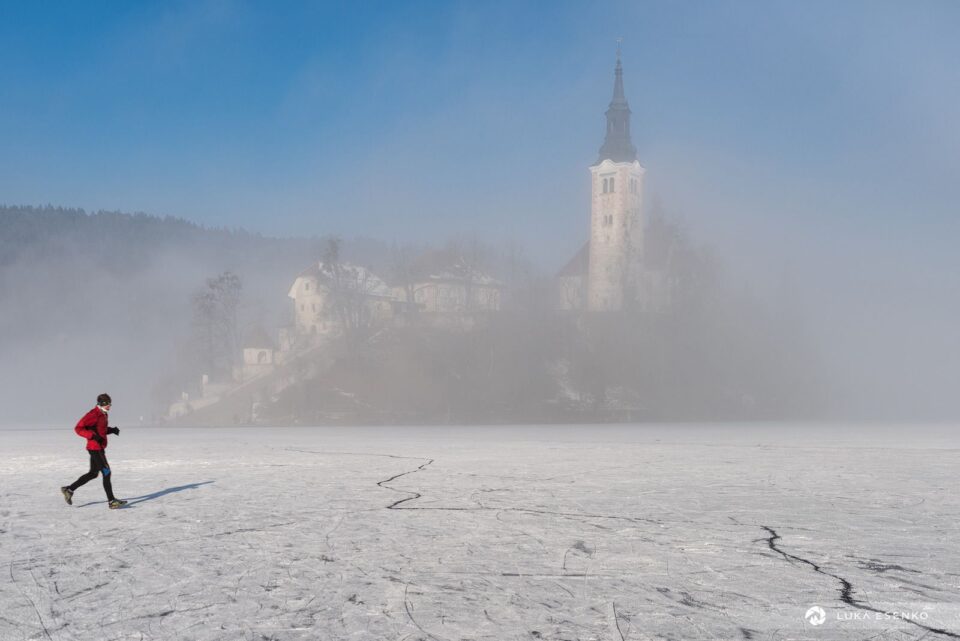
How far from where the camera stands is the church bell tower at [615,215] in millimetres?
109250

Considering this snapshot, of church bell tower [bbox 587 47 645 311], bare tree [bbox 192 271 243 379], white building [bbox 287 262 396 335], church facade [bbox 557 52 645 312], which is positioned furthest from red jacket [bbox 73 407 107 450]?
church bell tower [bbox 587 47 645 311]

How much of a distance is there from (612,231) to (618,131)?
53.1 feet

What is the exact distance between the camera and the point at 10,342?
621 ft

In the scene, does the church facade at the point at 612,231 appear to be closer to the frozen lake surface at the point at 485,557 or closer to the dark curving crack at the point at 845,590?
the frozen lake surface at the point at 485,557

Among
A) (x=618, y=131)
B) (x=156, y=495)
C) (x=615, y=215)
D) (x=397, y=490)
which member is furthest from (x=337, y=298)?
(x=397, y=490)

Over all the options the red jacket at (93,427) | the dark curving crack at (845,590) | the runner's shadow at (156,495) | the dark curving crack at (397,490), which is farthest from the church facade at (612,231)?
the dark curving crack at (845,590)

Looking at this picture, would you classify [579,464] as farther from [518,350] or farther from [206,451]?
[518,350]

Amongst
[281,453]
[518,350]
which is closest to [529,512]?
[281,453]

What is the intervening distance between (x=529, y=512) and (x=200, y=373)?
95.3m

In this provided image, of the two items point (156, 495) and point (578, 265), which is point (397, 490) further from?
point (578, 265)

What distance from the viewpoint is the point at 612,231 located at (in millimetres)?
112250

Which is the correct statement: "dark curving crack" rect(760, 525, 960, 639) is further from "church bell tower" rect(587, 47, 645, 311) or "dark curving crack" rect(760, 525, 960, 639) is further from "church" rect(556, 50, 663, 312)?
"church bell tower" rect(587, 47, 645, 311)

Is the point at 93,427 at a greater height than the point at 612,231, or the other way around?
the point at 612,231

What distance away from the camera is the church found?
10903cm
